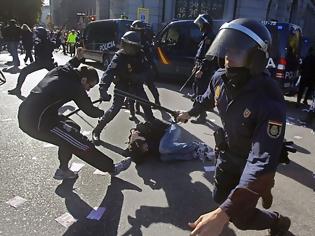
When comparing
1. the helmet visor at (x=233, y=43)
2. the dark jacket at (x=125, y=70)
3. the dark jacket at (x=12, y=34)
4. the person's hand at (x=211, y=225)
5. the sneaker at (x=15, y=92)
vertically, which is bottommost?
the sneaker at (x=15, y=92)

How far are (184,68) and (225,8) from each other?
13921mm

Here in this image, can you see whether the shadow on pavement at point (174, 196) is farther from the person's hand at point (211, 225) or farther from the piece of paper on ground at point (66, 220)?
the person's hand at point (211, 225)

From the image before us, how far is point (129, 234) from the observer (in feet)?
Answer: 10.0

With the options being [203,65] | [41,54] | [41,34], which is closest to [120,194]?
[203,65]

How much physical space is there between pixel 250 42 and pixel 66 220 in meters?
2.15

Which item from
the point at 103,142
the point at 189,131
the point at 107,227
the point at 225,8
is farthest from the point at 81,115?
the point at 225,8

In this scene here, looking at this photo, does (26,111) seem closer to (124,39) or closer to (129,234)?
(129,234)

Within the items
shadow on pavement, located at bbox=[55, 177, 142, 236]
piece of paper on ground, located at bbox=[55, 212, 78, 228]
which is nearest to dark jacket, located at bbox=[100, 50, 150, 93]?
shadow on pavement, located at bbox=[55, 177, 142, 236]

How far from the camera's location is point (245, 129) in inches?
89.0

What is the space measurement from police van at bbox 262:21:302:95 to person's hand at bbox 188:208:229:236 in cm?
714

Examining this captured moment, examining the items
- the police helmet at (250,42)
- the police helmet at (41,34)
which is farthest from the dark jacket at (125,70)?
the police helmet at (41,34)

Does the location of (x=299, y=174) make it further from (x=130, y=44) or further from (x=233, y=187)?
(x=130, y=44)

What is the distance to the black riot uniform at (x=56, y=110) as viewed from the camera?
3643 mm

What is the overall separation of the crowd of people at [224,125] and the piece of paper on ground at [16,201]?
0.54m
